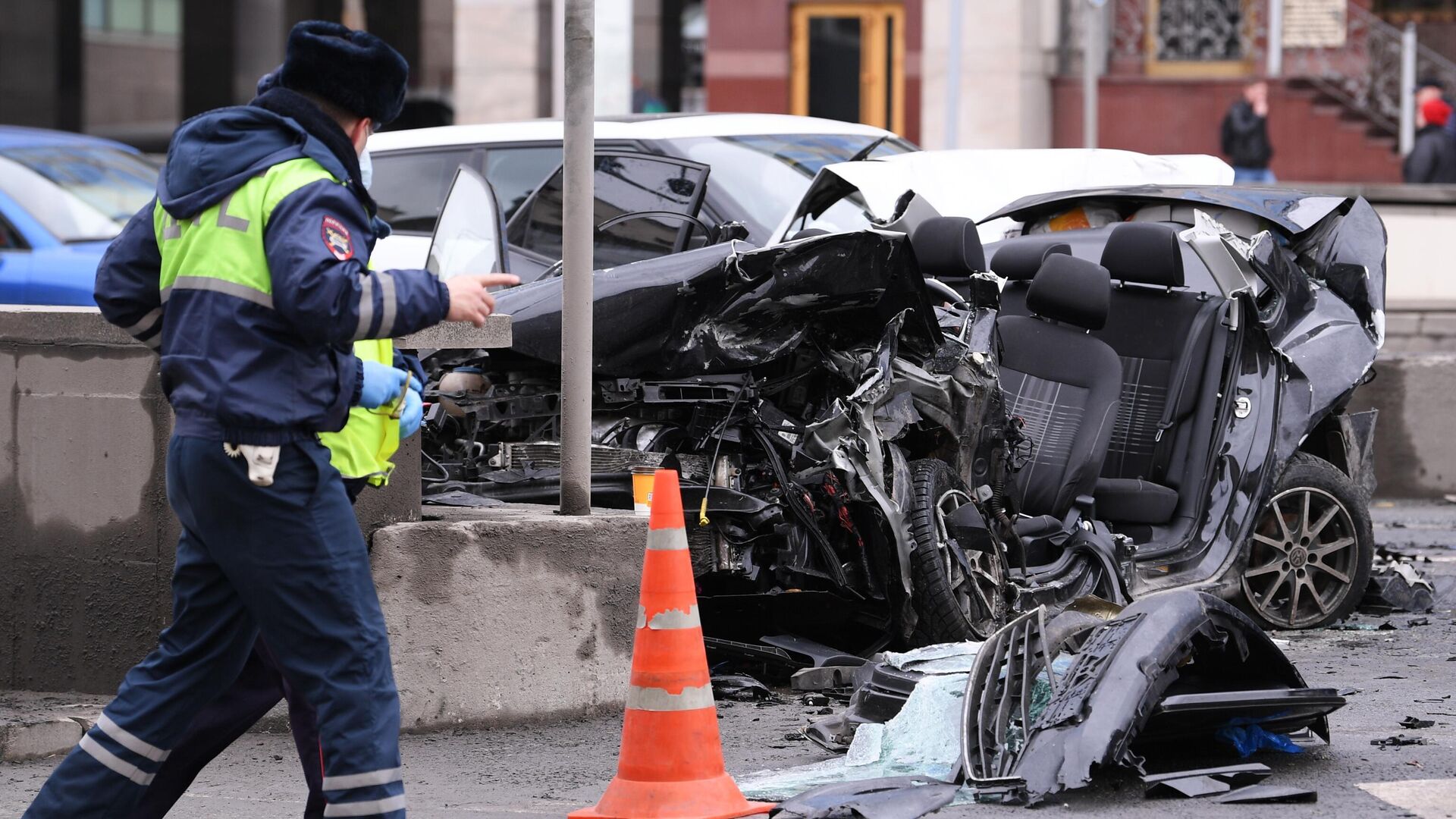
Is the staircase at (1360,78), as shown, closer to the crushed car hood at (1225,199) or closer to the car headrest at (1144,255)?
→ the crushed car hood at (1225,199)

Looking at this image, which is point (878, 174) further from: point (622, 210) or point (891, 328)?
point (891, 328)

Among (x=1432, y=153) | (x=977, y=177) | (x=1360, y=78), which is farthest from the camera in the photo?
(x=1360, y=78)

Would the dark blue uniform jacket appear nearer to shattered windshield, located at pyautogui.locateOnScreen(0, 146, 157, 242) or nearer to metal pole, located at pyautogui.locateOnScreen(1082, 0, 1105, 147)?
shattered windshield, located at pyautogui.locateOnScreen(0, 146, 157, 242)

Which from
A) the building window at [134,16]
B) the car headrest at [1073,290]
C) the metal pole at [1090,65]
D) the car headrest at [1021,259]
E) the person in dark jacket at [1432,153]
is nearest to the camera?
the car headrest at [1073,290]

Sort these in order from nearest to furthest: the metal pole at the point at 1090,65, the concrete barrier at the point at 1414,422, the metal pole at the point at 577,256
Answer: the metal pole at the point at 577,256
the concrete barrier at the point at 1414,422
the metal pole at the point at 1090,65

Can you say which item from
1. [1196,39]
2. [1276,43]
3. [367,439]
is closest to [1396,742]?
[367,439]

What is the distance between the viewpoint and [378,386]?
389 cm

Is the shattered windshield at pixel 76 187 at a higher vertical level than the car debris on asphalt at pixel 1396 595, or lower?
higher

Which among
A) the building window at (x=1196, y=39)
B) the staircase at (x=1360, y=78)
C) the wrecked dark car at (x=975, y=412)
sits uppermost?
the building window at (x=1196, y=39)

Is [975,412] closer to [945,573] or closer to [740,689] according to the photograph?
[945,573]

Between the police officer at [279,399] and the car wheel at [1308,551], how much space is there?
438 cm

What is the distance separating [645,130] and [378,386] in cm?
597

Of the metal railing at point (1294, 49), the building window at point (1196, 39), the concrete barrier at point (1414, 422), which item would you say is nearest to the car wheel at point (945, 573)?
the concrete barrier at point (1414, 422)

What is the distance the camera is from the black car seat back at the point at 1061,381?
705 centimetres
